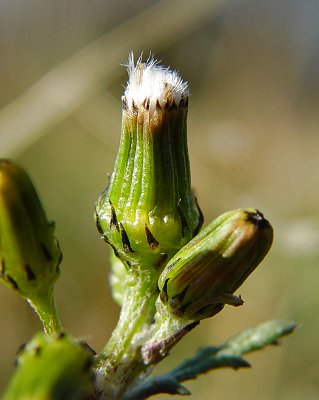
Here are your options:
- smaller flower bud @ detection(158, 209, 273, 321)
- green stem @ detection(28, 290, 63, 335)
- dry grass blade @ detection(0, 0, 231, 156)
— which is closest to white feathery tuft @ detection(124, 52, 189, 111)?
smaller flower bud @ detection(158, 209, 273, 321)

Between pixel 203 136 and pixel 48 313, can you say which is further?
pixel 203 136

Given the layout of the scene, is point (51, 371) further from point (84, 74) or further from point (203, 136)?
point (203, 136)

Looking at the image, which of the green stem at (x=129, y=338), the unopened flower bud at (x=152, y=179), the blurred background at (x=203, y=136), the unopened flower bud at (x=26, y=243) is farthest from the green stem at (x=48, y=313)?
the blurred background at (x=203, y=136)

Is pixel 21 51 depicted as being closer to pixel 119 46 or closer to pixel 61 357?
pixel 119 46

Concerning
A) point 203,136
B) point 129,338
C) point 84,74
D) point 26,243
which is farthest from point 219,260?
point 203,136

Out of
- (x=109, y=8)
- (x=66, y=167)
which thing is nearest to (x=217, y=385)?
(x=66, y=167)

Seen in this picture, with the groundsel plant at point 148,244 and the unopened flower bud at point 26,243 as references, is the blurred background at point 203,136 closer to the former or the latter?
the groundsel plant at point 148,244
